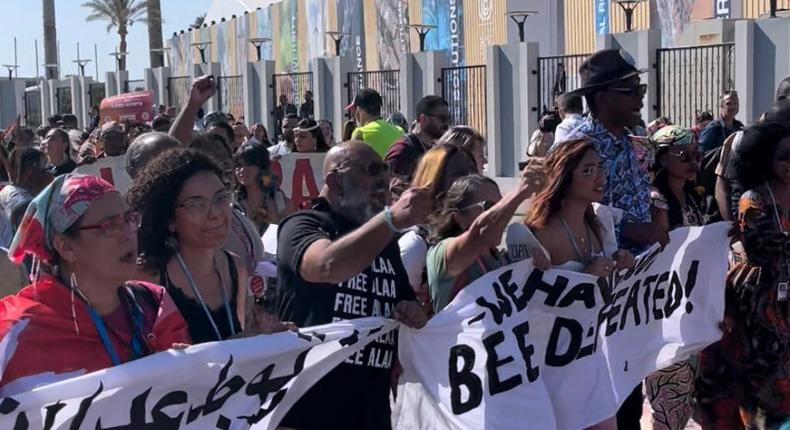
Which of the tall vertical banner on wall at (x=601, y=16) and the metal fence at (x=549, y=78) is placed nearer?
the metal fence at (x=549, y=78)

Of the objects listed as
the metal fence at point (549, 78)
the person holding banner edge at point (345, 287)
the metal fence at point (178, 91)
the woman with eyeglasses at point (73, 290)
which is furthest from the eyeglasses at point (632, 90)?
the metal fence at point (178, 91)

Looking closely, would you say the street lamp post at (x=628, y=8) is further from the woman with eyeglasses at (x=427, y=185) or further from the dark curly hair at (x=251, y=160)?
the woman with eyeglasses at (x=427, y=185)

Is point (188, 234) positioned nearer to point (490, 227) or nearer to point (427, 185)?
point (490, 227)

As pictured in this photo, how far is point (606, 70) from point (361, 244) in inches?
84.8

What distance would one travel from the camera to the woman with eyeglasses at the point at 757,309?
5.70 metres

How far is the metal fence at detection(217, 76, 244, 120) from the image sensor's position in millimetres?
30781

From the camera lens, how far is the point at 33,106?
149 feet

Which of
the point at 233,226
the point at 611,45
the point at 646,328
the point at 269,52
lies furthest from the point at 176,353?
the point at 269,52

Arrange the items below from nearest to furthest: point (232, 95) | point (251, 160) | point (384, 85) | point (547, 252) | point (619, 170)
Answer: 1. point (547, 252)
2. point (619, 170)
3. point (251, 160)
4. point (384, 85)
5. point (232, 95)

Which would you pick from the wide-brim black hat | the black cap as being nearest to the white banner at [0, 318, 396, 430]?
the wide-brim black hat

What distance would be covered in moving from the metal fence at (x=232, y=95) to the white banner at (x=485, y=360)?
25129mm

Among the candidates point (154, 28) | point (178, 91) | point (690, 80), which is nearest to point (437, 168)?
point (690, 80)

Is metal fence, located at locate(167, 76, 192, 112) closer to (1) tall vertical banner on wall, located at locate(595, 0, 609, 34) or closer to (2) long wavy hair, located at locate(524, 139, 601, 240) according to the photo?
(1) tall vertical banner on wall, located at locate(595, 0, 609, 34)

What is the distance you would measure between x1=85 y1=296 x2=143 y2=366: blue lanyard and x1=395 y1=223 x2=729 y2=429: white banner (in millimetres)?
1314
